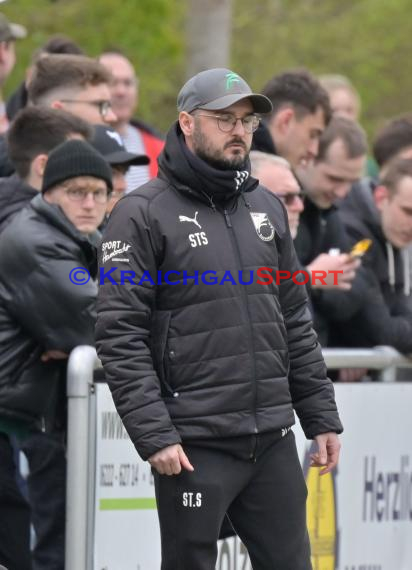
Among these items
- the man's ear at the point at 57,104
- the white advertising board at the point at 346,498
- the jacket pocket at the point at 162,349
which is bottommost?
the white advertising board at the point at 346,498

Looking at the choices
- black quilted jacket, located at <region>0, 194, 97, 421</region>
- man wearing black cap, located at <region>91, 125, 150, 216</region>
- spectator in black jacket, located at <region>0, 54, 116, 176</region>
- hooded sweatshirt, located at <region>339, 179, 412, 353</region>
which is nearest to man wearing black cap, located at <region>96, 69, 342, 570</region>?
black quilted jacket, located at <region>0, 194, 97, 421</region>

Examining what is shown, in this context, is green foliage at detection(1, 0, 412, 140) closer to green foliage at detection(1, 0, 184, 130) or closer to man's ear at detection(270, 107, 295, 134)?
green foliage at detection(1, 0, 184, 130)

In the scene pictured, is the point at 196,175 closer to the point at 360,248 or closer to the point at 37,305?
the point at 37,305

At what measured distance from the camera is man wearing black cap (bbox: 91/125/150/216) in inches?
280

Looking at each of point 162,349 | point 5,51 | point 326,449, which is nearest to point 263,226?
point 162,349

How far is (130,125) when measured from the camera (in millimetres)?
9516

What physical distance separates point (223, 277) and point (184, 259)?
156mm

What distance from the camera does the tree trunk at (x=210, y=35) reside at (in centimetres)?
1628

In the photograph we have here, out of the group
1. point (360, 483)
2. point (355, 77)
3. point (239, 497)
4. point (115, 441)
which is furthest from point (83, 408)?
point (355, 77)

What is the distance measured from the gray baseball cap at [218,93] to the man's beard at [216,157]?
0.38 ft

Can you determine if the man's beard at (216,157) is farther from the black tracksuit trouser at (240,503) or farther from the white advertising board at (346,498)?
the white advertising board at (346,498)

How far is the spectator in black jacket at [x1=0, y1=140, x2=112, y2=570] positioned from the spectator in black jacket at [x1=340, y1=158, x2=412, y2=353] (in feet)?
5.75

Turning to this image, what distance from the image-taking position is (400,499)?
720 cm

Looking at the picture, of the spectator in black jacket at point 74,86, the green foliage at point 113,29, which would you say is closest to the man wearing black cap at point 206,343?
the spectator in black jacket at point 74,86
